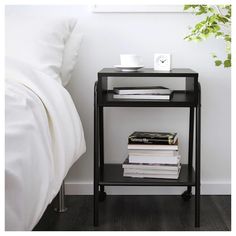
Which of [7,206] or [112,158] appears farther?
[112,158]

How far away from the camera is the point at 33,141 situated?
139 cm

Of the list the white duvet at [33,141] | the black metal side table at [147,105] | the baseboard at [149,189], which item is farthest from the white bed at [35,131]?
the baseboard at [149,189]

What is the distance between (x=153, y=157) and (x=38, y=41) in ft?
2.53

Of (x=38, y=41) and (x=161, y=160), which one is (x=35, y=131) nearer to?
(x=38, y=41)

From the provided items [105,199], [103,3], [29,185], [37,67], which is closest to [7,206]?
[29,185]

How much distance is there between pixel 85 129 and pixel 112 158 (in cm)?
23

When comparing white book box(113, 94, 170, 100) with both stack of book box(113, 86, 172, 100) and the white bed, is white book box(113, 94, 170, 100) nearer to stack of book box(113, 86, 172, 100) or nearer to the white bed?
stack of book box(113, 86, 172, 100)

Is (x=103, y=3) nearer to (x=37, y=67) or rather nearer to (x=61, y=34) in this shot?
(x=61, y=34)

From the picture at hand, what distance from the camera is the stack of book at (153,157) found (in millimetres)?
2217

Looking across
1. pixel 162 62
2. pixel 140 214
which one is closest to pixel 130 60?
pixel 162 62

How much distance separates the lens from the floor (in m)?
2.13

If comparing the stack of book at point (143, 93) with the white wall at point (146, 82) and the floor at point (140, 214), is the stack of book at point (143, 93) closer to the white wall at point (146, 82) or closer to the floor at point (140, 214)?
the white wall at point (146, 82)
